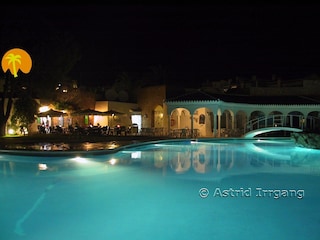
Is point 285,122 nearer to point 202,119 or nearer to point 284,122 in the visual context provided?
point 284,122

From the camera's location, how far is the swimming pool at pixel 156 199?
5.02 meters

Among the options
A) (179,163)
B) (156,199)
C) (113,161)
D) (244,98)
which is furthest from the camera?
(244,98)

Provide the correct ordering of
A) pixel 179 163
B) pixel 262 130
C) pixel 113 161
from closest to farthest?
1. pixel 179 163
2. pixel 113 161
3. pixel 262 130

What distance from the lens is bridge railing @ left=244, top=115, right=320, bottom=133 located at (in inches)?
942

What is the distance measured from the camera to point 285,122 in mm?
25047

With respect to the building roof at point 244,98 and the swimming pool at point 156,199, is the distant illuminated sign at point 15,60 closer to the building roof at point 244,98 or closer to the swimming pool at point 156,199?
the swimming pool at point 156,199

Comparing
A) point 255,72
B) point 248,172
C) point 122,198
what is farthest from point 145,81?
point 122,198

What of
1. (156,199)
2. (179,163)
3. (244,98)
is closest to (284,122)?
(244,98)

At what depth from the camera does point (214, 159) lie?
1285 centimetres

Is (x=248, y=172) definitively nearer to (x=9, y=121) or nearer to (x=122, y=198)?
(x=122, y=198)

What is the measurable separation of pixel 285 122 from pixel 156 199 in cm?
2074

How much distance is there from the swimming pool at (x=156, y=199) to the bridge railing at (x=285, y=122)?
42.3 feet

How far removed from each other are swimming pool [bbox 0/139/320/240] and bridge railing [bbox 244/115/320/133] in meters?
12.9

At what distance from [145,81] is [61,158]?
31.4 meters
